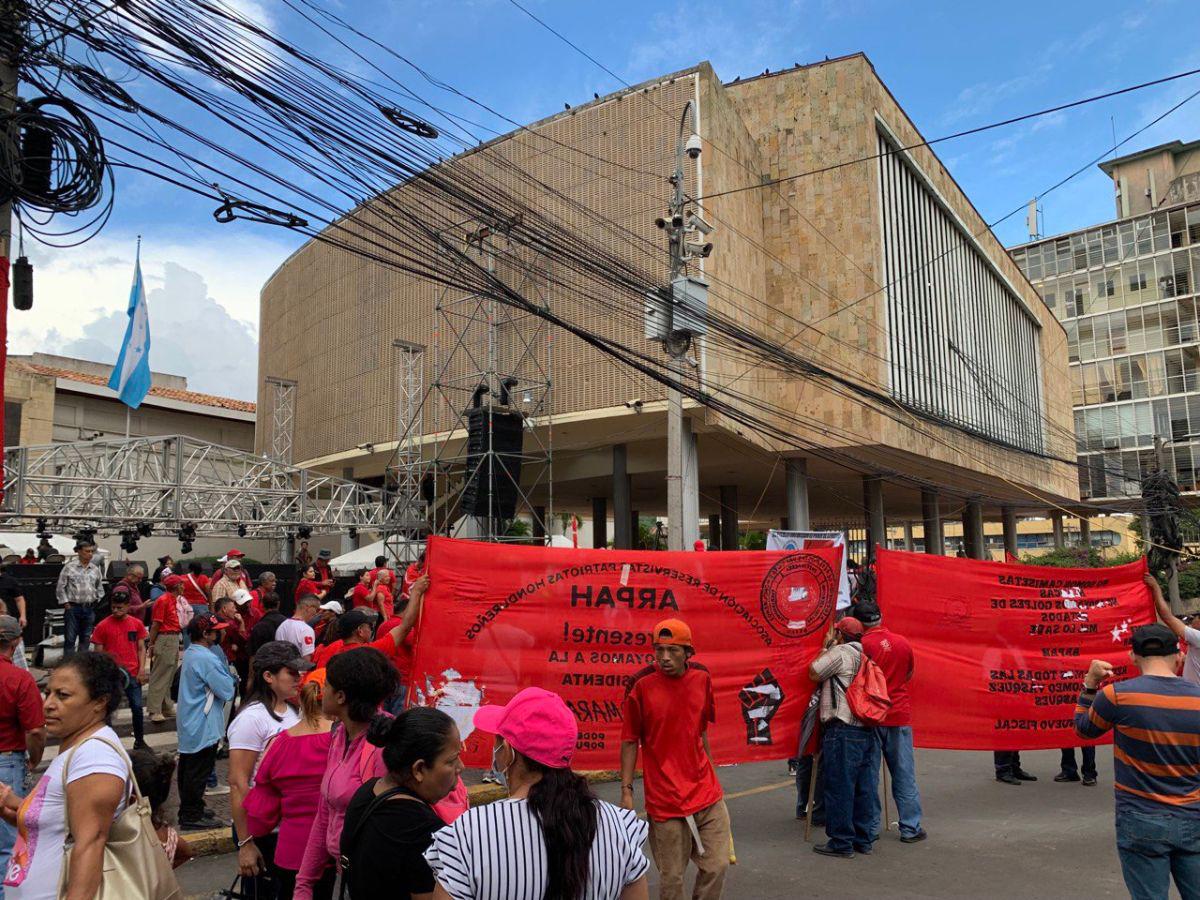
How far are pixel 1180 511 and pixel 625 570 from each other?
2708cm

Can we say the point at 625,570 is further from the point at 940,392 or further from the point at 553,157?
the point at 940,392

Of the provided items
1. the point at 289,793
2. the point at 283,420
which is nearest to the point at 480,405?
the point at 283,420

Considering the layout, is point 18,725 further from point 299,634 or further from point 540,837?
point 540,837

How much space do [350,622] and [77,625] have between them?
27.8ft

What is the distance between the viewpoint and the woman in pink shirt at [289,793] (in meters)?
3.75

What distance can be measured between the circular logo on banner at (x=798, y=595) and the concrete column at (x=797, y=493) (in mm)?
20444

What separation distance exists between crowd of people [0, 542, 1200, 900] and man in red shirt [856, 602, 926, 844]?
0.02 metres

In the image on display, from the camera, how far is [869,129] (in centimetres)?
2483

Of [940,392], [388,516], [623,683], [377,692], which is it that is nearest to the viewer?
[377,692]

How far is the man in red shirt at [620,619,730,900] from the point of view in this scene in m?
4.59

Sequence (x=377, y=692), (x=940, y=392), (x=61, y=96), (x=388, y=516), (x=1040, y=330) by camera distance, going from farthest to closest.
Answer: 1. (x=1040, y=330)
2. (x=940, y=392)
3. (x=388, y=516)
4. (x=61, y=96)
5. (x=377, y=692)

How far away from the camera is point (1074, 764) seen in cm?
877

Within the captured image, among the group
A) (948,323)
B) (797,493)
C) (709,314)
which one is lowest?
(797,493)

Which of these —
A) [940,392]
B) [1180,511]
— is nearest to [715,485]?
[940,392]
